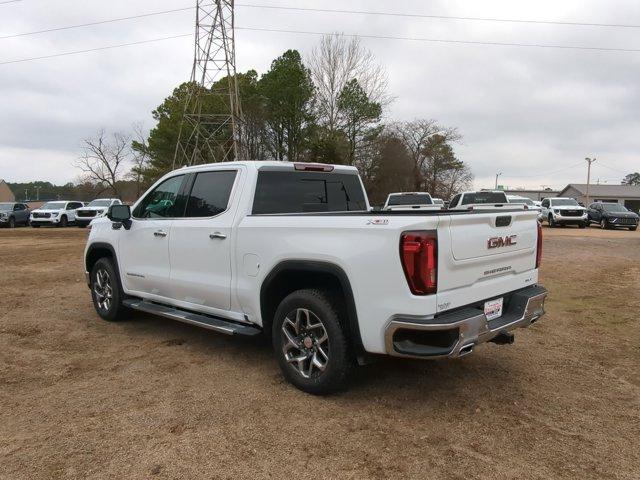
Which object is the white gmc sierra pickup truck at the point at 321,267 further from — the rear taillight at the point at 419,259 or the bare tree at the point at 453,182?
the bare tree at the point at 453,182

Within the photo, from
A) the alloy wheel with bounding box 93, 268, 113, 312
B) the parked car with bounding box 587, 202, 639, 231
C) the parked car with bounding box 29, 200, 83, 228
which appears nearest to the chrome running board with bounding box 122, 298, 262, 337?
the alloy wheel with bounding box 93, 268, 113, 312

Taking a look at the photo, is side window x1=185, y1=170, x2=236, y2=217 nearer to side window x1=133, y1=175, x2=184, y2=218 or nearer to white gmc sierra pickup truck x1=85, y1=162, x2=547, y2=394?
white gmc sierra pickup truck x1=85, y1=162, x2=547, y2=394

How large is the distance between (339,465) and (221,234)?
92.3 inches

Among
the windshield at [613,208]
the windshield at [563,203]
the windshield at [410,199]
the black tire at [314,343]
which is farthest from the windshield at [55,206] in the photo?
the windshield at [613,208]

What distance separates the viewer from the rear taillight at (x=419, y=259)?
3264 mm

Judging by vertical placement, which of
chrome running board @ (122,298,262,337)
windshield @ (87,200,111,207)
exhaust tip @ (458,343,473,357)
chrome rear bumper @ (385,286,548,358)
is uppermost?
windshield @ (87,200,111,207)

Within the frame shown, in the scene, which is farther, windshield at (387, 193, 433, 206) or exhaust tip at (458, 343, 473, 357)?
windshield at (387, 193, 433, 206)

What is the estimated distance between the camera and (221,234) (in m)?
4.59

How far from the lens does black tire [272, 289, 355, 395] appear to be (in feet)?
12.2

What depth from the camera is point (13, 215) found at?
1203 inches

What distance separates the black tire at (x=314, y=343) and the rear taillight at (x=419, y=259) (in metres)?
0.73

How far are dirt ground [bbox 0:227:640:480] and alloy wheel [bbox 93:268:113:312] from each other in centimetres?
45

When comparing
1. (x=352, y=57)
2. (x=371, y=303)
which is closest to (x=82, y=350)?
(x=371, y=303)

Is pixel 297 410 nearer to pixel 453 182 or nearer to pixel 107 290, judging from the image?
pixel 107 290
